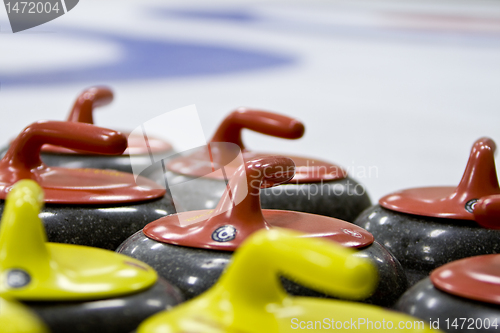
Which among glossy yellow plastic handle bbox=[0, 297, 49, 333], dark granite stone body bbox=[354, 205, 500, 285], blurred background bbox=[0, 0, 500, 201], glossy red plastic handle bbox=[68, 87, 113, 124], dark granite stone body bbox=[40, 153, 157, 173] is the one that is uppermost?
glossy red plastic handle bbox=[68, 87, 113, 124]

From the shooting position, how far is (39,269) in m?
0.67

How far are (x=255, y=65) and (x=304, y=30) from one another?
364cm

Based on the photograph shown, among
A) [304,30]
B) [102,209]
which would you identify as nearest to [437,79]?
[304,30]

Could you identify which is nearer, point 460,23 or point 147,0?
point 460,23

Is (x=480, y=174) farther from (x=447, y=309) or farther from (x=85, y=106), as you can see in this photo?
(x=85, y=106)

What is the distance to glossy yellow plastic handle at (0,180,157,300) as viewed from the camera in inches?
25.6

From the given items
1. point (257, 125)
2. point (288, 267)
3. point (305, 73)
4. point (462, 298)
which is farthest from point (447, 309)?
point (305, 73)

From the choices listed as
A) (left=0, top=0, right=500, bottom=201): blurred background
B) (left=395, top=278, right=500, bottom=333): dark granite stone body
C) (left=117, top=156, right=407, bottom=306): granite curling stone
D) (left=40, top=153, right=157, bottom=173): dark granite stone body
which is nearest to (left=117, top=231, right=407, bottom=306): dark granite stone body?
(left=117, top=156, right=407, bottom=306): granite curling stone

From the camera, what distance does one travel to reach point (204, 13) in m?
13.1

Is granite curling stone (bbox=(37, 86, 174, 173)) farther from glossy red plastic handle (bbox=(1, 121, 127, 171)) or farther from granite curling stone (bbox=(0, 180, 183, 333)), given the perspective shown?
granite curling stone (bbox=(0, 180, 183, 333))

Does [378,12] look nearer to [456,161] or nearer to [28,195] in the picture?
[456,161]

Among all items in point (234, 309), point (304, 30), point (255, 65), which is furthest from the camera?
point (304, 30)

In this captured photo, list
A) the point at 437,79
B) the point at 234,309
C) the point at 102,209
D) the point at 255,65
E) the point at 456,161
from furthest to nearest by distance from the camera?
the point at 255,65, the point at 437,79, the point at 456,161, the point at 102,209, the point at 234,309

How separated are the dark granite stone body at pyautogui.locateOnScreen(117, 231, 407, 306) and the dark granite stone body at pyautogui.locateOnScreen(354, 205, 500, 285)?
16 centimetres
